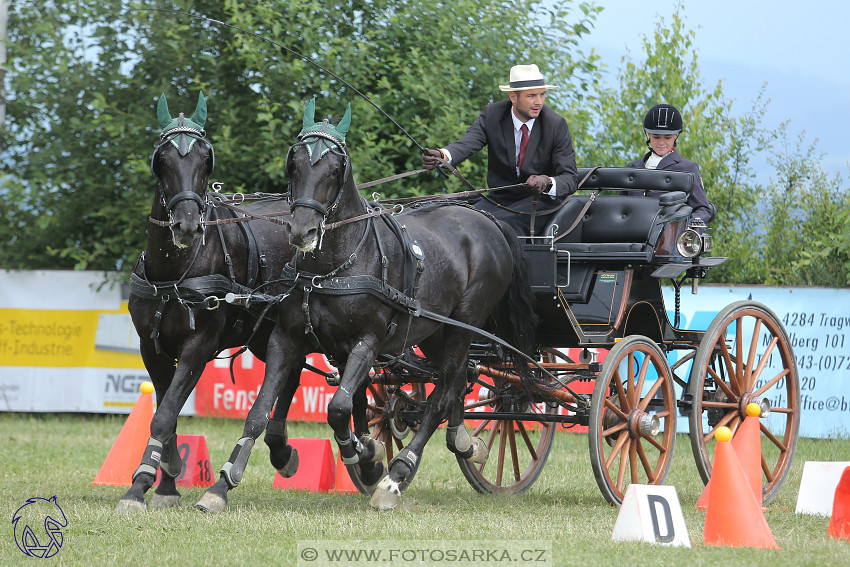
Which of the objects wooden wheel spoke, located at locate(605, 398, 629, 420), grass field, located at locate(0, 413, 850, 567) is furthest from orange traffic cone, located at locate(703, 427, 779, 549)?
wooden wheel spoke, located at locate(605, 398, 629, 420)

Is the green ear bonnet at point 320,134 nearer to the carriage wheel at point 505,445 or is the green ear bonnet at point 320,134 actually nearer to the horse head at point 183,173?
the horse head at point 183,173

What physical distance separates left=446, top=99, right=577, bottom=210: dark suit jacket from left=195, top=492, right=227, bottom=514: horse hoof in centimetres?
261

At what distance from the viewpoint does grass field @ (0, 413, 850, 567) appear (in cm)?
479

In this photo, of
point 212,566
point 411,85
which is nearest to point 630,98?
point 411,85

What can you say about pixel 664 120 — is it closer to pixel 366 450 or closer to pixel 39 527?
pixel 366 450

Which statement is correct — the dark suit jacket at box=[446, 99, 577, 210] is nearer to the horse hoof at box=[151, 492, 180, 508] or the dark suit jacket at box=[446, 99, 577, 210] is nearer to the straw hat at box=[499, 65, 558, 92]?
the straw hat at box=[499, 65, 558, 92]

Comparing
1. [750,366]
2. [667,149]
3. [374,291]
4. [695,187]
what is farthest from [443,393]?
[667,149]

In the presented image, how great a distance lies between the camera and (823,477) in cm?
647

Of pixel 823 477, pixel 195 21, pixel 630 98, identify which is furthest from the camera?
pixel 630 98

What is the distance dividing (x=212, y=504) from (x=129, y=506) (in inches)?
18.6

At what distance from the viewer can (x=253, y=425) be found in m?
5.76

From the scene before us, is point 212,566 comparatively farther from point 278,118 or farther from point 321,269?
point 278,118

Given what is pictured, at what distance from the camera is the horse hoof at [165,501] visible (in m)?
6.14

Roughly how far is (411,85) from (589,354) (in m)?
4.27
